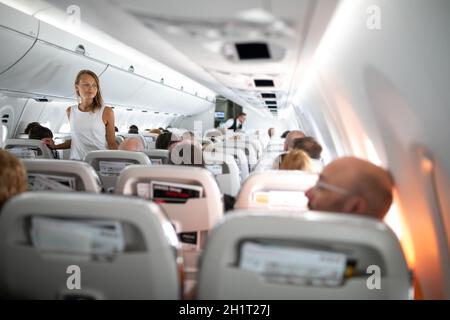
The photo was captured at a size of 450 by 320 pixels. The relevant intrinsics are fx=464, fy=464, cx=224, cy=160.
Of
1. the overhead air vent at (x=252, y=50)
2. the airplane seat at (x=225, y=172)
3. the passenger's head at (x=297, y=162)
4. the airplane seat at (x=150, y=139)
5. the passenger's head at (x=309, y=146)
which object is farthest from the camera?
the airplane seat at (x=150, y=139)

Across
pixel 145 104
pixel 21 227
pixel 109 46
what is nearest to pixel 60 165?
pixel 21 227

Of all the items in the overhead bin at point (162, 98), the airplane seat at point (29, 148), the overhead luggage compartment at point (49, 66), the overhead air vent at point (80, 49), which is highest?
the overhead bin at point (162, 98)

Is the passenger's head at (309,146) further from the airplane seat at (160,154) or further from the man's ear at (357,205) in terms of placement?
the man's ear at (357,205)

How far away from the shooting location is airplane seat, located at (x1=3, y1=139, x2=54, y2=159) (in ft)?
16.7

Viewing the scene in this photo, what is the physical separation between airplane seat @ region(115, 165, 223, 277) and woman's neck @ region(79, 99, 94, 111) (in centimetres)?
202

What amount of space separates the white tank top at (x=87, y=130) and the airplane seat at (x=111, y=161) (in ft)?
2.58

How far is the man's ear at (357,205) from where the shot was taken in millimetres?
1855

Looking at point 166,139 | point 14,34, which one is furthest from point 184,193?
point 14,34

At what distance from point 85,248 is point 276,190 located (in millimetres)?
1428

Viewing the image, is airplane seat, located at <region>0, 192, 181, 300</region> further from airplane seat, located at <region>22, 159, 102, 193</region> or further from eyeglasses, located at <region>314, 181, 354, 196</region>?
airplane seat, located at <region>22, 159, 102, 193</region>

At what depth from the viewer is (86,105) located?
14.5 feet

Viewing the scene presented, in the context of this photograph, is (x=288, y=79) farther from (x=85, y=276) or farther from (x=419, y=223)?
(x=85, y=276)

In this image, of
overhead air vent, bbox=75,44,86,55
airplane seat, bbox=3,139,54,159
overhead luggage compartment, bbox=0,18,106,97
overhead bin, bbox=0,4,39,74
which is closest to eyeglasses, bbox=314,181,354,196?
airplane seat, bbox=3,139,54,159

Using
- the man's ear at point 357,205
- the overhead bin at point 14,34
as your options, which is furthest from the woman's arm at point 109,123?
the man's ear at point 357,205
